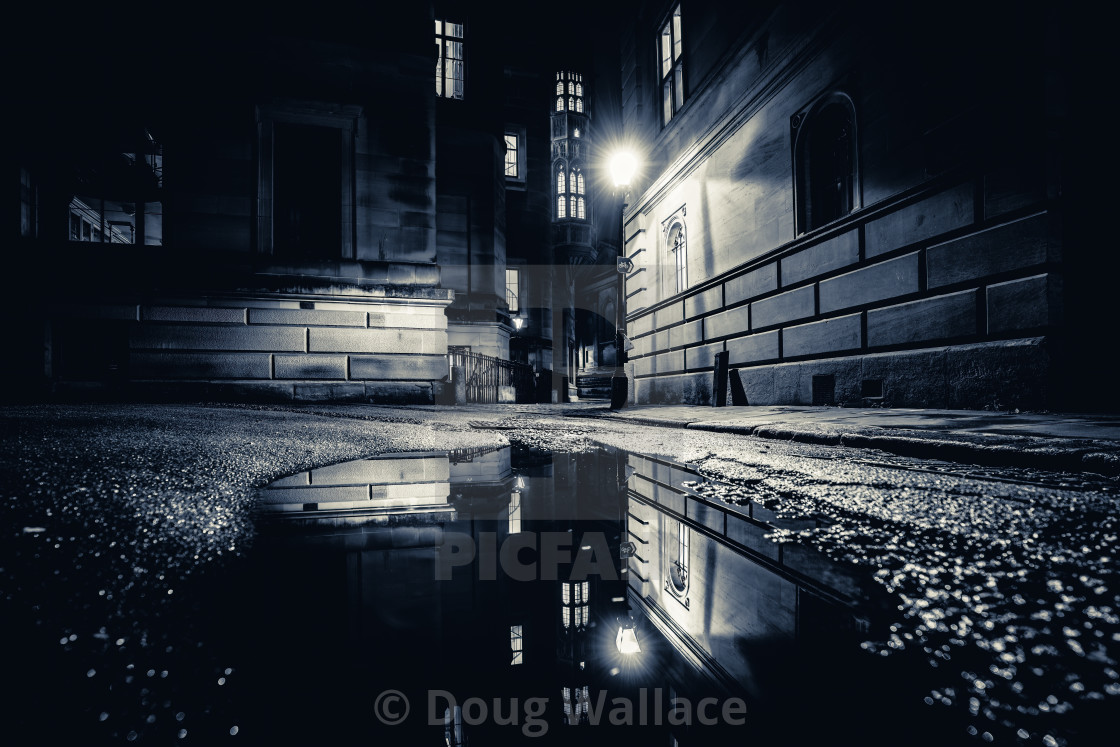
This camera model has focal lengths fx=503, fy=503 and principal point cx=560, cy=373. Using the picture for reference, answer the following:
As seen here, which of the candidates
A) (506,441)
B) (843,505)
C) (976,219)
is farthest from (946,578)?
(976,219)

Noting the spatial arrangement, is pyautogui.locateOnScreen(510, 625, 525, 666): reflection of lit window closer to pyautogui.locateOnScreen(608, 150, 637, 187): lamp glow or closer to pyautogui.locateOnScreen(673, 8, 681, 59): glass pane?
pyautogui.locateOnScreen(608, 150, 637, 187): lamp glow

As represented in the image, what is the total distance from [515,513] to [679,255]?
488 inches

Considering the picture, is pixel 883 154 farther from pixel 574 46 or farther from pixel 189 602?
pixel 574 46

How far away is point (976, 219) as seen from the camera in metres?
6.16

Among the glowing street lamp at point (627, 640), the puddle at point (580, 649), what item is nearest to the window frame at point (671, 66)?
the puddle at point (580, 649)

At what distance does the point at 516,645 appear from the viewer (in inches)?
40.1

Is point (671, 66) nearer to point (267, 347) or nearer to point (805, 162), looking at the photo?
point (805, 162)

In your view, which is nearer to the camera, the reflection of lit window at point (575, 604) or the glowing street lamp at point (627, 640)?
the glowing street lamp at point (627, 640)

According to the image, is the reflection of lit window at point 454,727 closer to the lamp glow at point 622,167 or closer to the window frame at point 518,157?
the lamp glow at point 622,167

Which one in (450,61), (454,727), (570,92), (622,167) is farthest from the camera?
(570,92)

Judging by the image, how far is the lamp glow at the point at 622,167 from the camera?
9828mm

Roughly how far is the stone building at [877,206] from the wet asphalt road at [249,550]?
442 centimetres

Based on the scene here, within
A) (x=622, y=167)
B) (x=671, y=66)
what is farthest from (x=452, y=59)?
(x=622, y=167)

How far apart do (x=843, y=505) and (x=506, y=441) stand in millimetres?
Answer: 3133
